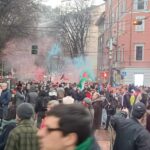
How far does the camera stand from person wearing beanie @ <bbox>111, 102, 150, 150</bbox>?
20.7 ft

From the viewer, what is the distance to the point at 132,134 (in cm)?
643

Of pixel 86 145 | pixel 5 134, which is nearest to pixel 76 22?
pixel 5 134

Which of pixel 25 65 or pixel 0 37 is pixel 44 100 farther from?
pixel 25 65

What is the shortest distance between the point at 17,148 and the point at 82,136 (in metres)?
3.59

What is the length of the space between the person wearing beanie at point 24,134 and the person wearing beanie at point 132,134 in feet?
3.24

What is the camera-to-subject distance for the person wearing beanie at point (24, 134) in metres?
6.60

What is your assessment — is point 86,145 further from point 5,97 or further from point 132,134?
point 5,97

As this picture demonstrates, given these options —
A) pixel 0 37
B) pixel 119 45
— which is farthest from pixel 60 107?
pixel 119 45

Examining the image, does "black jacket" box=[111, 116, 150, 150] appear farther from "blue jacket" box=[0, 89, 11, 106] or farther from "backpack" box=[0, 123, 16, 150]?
"blue jacket" box=[0, 89, 11, 106]

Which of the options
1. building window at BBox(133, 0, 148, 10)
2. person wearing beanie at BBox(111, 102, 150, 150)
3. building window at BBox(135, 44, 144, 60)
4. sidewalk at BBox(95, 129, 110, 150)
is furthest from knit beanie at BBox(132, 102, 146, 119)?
building window at BBox(135, 44, 144, 60)

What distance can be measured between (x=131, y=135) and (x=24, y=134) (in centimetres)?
127

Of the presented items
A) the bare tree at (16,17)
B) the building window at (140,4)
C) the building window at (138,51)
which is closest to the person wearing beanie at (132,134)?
the bare tree at (16,17)

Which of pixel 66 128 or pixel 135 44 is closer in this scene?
pixel 66 128

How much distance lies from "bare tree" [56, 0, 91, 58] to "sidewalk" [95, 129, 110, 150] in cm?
4948
